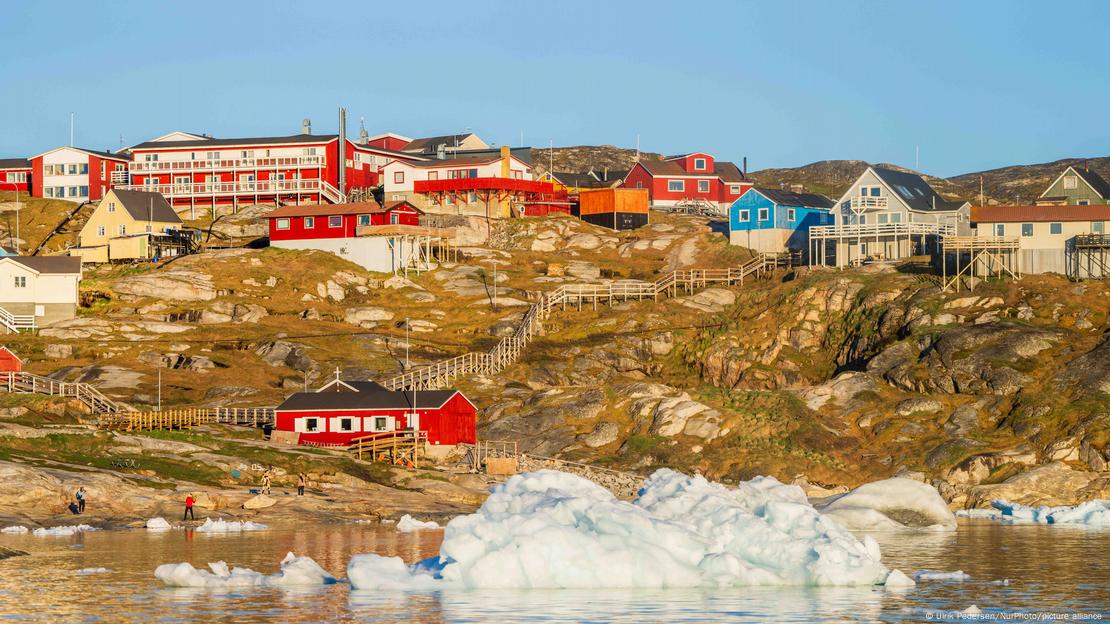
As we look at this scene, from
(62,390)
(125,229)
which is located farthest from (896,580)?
(125,229)

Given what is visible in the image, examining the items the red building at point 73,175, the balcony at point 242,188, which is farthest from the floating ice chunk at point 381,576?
the red building at point 73,175

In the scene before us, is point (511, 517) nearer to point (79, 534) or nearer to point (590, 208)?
point (79, 534)

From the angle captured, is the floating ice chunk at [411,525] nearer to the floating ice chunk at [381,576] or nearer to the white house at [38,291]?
the floating ice chunk at [381,576]

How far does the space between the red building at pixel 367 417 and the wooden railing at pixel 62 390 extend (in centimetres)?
921

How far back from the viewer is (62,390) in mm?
82000

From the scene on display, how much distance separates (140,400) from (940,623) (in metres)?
60.3

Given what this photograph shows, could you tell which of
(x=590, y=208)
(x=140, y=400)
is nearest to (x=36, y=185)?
(x=590, y=208)

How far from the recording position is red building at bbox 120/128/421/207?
139375 mm

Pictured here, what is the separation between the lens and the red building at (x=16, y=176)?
5763 inches

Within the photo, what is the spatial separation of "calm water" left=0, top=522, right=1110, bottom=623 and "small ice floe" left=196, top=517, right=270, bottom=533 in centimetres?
712

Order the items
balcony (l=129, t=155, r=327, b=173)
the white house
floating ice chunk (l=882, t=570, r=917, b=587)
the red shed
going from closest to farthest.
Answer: floating ice chunk (l=882, t=570, r=917, b=587), the red shed, the white house, balcony (l=129, t=155, r=327, b=173)

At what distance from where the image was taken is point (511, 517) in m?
37.2

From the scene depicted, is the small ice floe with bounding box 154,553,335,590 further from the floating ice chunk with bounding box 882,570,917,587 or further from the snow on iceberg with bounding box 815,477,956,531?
the snow on iceberg with bounding box 815,477,956,531

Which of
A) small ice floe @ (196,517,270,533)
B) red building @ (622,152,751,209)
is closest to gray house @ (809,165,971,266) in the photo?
red building @ (622,152,751,209)
